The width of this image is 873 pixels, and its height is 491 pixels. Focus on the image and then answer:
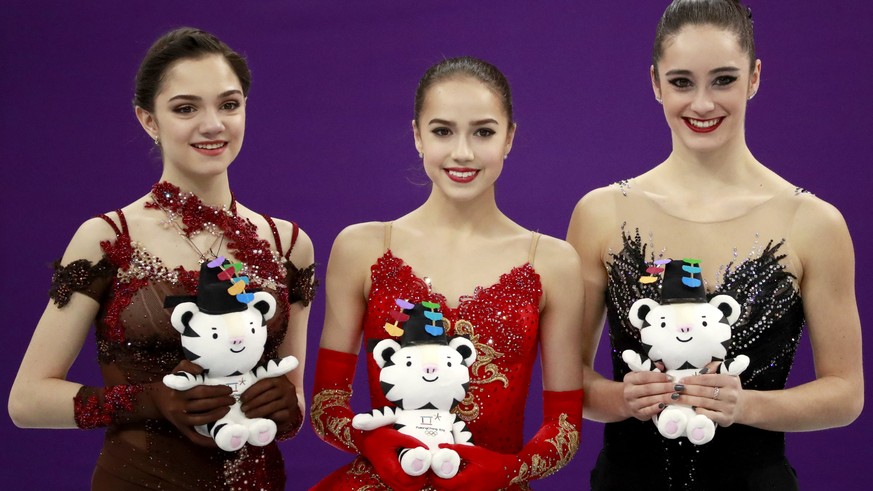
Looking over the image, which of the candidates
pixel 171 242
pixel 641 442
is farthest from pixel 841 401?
pixel 171 242

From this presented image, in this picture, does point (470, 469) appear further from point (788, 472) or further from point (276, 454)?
point (788, 472)

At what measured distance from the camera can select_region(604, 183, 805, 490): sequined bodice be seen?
3.06 meters

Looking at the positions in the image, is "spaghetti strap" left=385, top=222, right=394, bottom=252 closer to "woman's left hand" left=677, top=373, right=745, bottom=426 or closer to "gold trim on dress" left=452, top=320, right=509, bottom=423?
"gold trim on dress" left=452, top=320, right=509, bottom=423

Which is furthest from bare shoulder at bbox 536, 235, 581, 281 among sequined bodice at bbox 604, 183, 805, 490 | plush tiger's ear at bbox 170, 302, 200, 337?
plush tiger's ear at bbox 170, 302, 200, 337

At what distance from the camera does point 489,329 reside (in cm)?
300

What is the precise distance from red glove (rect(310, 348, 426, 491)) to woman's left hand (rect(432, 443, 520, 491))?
68mm

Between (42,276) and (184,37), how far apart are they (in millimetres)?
2480

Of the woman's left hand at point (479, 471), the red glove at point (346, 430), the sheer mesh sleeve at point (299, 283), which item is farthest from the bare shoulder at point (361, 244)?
the woman's left hand at point (479, 471)

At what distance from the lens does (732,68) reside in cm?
301

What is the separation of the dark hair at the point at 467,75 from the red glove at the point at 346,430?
0.66 m

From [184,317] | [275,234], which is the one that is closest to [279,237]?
[275,234]

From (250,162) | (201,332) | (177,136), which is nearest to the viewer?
(201,332)

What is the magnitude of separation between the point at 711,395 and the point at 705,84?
771 mm

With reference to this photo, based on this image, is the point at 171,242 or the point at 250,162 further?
the point at 250,162
